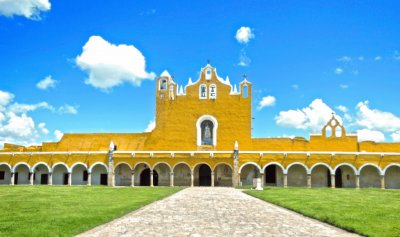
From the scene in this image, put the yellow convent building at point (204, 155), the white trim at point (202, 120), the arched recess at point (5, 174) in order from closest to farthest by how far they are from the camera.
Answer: the yellow convent building at point (204, 155)
the white trim at point (202, 120)
the arched recess at point (5, 174)

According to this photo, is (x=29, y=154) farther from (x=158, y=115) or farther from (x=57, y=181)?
(x=158, y=115)

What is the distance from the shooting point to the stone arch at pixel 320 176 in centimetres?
3762

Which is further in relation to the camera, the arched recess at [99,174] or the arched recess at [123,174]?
the arched recess at [99,174]

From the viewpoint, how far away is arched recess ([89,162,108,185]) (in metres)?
40.2

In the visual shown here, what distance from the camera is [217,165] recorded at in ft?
124

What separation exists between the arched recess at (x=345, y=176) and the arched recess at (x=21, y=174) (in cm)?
3108

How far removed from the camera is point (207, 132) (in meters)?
40.4

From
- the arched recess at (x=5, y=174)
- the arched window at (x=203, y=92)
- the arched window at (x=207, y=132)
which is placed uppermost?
the arched window at (x=203, y=92)

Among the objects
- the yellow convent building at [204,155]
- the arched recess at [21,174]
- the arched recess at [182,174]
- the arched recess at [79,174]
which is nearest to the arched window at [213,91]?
the yellow convent building at [204,155]

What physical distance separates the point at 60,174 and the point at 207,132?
1569 cm

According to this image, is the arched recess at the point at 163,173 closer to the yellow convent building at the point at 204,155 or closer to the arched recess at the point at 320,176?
the yellow convent building at the point at 204,155

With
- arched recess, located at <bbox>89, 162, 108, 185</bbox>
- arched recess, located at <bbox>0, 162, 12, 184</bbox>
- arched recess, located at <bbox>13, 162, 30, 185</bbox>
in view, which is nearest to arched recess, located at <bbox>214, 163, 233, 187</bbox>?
arched recess, located at <bbox>89, 162, 108, 185</bbox>

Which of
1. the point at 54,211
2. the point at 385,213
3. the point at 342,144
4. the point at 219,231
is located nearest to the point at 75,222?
the point at 54,211

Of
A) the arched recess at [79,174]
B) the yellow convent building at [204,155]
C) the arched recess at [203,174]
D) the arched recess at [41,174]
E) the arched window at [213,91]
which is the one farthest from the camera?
the arched recess at [41,174]
